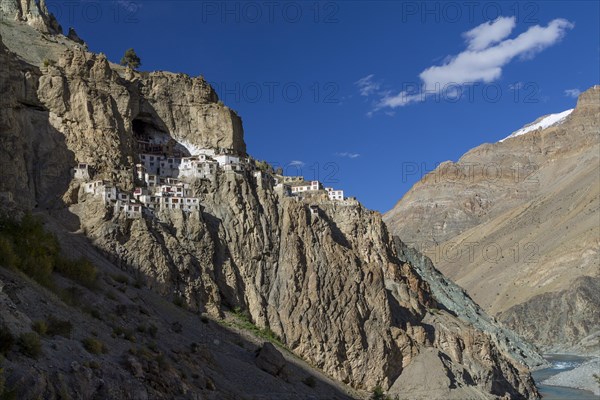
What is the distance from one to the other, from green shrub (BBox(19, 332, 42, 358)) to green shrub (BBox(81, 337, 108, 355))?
2.72 metres

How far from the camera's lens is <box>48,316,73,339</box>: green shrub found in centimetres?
1830

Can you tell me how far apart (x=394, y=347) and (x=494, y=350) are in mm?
16462

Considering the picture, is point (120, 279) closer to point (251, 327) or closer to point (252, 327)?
point (251, 327)

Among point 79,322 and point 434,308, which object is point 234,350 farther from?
point 434,308

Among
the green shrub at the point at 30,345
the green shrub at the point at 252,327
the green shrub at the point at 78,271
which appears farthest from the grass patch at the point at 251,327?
the green shrub at the point at 30,345

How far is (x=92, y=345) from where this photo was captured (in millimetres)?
18906

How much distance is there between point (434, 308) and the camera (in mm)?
66188

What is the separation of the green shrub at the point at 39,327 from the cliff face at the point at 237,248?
79.4ft

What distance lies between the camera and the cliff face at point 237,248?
145 ft

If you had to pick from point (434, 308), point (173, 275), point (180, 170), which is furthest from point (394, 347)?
point (180, 170)

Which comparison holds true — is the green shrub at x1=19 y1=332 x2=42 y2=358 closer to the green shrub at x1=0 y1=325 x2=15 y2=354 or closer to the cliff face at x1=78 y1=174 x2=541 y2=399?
the green shrub at x1=0 y1=325 x2=15 y2=354

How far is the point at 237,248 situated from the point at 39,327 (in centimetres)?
3339

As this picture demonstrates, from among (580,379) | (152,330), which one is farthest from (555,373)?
(152,330)

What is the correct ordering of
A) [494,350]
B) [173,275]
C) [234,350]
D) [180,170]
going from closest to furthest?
[234,350], [173,275], [180,170], [494,350]
